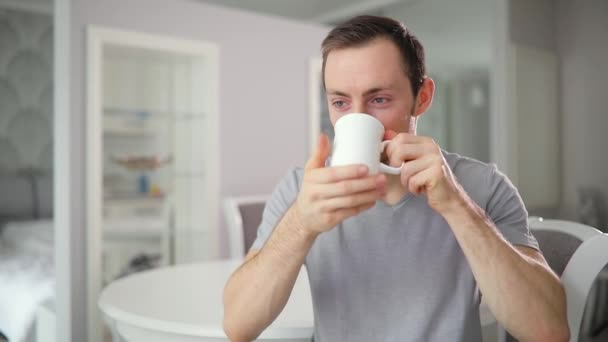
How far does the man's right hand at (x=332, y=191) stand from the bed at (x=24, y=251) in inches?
89.0

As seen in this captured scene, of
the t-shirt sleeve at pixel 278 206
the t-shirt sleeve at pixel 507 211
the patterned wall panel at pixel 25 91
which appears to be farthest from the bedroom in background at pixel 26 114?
the t-shirt sleeve at pixel 507 211

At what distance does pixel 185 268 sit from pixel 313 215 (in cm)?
125

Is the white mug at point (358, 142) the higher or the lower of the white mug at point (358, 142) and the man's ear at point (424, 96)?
the lower

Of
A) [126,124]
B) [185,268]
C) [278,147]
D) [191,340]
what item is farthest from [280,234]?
[126,124]

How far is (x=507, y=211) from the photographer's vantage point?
3.47ft

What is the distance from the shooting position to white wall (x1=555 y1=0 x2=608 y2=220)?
4.43 m

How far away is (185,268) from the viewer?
1972 mm

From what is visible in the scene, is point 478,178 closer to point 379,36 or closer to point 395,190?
point 395,190

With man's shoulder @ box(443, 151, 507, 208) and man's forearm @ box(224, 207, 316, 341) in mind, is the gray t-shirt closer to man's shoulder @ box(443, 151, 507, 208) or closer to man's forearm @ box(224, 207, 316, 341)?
man's shoulder @ box(443, 151, 507, 208)

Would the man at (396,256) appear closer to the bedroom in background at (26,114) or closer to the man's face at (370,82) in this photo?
the man's face at (370,82)

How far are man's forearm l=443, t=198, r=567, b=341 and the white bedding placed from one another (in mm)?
2387

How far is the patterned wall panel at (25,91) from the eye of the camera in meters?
4.47

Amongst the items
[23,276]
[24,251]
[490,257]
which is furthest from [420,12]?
[490,257]

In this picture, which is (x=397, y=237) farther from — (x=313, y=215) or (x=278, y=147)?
(x=278, y=147)
